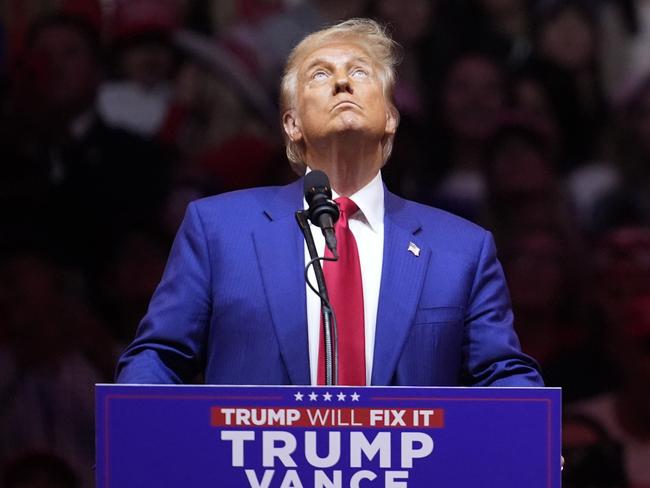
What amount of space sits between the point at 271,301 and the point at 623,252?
265cm

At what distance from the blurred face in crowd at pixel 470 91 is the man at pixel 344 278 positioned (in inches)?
83.3

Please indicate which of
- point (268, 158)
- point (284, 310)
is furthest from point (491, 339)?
point (268, 158)

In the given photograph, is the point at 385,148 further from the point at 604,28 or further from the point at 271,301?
the point at 604,28

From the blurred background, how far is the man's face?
2041mm

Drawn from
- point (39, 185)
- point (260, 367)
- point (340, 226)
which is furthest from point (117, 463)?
→ point (39, 185)

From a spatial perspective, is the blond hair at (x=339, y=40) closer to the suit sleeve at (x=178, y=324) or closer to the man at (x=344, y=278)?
the man at (x=344, y=278)

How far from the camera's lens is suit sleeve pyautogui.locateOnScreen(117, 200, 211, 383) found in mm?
2412

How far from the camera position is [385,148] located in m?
2.82

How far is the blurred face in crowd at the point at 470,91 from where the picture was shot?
488cm

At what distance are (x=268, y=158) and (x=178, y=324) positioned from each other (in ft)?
7.86

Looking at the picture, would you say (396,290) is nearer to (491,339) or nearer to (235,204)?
(491,339)

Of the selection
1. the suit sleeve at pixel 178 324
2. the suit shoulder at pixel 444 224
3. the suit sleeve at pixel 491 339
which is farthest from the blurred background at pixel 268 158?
the suit sleeve at pixel 178 324

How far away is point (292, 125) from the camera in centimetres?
278

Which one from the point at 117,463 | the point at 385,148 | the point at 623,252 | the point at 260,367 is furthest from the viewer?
the point at 623,252
